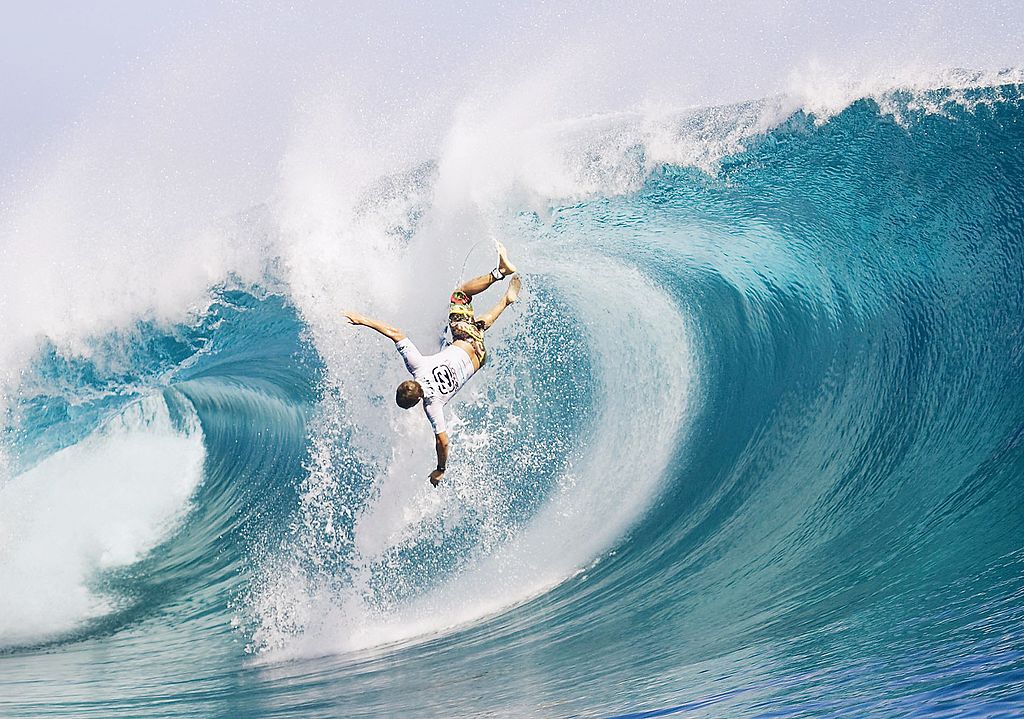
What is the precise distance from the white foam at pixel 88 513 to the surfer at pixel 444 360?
488cm

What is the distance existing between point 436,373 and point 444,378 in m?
0.07

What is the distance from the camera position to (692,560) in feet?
22.6

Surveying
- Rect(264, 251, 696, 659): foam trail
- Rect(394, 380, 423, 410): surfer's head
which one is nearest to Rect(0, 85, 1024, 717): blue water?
Rect(264, 251, 696, 659): foam trail

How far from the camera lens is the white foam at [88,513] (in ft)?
27.5

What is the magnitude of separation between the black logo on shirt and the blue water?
203 cm

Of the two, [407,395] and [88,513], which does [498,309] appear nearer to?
[407,395]

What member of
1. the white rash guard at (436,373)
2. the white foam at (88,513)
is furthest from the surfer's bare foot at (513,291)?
the white foam at (88,513)

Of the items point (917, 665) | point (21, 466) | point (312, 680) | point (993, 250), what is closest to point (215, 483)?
point (21, 466)

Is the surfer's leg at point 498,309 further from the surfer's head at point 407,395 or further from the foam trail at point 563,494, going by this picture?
A: the foam trail at point 563,494

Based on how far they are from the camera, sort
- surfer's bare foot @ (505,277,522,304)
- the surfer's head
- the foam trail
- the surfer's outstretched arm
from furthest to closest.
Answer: the foam trail < surfer's bare foot @ (505,277,522,304) < the surfer's outstretched arm < the surfer's head

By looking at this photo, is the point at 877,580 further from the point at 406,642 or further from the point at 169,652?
the point at 169,652

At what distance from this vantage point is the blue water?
5523mm

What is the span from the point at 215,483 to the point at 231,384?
1294mm

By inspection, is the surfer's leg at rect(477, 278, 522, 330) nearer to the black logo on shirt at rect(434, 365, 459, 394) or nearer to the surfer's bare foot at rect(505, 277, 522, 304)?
the surfer's bare foot at rect(505, 277, 522, 304)
